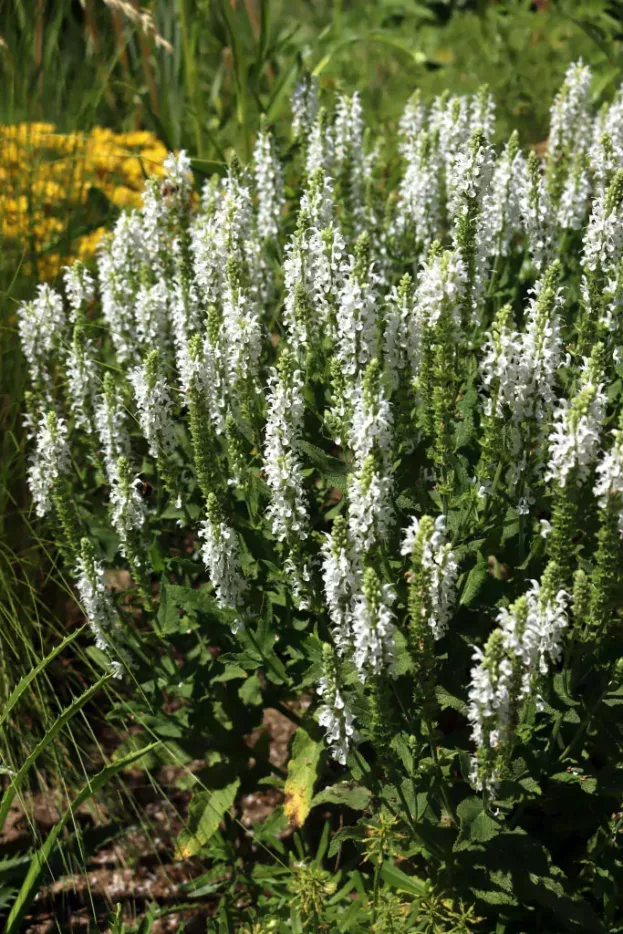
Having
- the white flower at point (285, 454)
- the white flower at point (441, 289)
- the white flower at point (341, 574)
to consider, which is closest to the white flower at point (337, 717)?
the white flower at point (341, 574)

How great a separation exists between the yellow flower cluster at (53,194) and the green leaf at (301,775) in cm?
231

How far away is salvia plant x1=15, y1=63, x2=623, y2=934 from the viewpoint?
9.31 ft

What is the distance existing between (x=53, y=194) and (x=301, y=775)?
3.39 metres

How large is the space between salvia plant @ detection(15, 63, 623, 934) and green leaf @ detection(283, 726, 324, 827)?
0.04 ft

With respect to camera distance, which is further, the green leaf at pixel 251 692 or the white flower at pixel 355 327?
the green leaf at pixel 251 692

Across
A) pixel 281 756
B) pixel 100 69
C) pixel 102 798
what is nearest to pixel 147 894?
pixel 102 798

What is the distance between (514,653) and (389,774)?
0.73m

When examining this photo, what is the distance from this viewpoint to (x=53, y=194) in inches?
215

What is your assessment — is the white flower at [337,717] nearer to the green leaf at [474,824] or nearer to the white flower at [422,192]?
the green leaf at [474,824]

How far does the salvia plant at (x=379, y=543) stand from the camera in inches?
112

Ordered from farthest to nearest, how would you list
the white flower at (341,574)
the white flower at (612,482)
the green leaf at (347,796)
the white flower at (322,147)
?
the white flower at (322,147)
the green leaf at (347,796)
the white flower at (341,574)
the white flower at (612,482)

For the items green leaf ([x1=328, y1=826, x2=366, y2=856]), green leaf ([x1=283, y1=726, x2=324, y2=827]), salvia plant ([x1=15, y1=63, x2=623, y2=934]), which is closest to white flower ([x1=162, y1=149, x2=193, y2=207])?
salvia plant ([x1=15, y1=63, x2=623, y2=934])

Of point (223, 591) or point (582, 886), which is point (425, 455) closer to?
point (223, 591)

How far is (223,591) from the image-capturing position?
3271 millimetres
